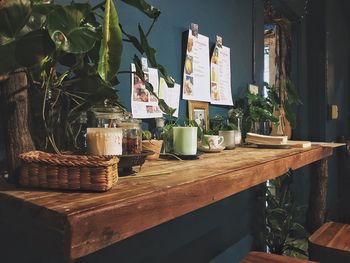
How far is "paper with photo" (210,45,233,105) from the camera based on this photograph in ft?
5.87

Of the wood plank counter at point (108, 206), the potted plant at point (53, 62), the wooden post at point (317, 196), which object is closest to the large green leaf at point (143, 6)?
the potted plant at point (53, 62)

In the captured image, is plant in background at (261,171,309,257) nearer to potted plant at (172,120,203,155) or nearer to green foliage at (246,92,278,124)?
green foliage at (246,92,278,124)

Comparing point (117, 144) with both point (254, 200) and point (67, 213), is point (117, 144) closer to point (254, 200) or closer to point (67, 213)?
point (67, 213)

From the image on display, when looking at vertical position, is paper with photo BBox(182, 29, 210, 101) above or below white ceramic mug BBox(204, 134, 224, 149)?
above

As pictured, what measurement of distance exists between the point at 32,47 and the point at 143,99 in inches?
29.4

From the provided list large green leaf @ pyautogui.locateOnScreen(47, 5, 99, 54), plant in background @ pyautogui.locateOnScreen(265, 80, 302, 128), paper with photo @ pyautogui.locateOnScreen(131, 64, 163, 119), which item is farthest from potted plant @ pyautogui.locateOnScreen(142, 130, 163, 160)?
plant in background @ pyautogui.locateOnScreen(265, 80, 302, 128)

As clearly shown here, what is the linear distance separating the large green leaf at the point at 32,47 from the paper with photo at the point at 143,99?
689 millimetres

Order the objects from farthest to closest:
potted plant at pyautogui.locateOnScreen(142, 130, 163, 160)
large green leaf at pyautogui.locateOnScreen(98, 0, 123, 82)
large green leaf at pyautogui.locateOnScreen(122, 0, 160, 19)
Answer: potted plant at pyautogui.locateOnScreen(142, 130, 163, 160), large green leaf at pyautogui.locateOnScreen(122, 0, 160, 19), large green leaf at pyautogui.locateOnScreen(98, 0, 123, 82)

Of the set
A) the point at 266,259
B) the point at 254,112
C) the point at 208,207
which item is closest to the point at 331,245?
the point at 266,259

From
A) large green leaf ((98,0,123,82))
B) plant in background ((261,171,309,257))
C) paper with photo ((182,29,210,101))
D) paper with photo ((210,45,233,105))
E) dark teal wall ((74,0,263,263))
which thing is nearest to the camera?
large green leaf ((98,0,123,82))

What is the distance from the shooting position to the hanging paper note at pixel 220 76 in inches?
70.5

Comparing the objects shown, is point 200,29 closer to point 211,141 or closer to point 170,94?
point 170,94

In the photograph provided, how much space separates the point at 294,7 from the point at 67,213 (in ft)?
9.28

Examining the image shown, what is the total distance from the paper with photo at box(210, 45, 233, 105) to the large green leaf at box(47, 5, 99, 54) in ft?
4.04
